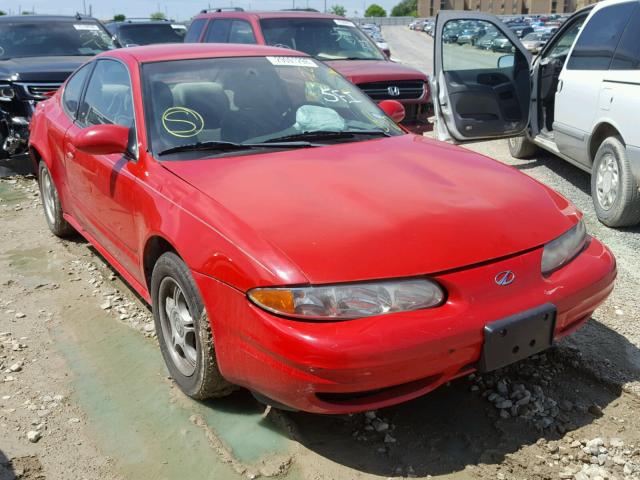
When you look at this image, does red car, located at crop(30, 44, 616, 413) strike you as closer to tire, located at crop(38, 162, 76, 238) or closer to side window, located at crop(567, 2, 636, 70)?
tire, located at crop(38, 162, 76, 238)

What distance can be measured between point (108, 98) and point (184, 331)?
1797 millimetres

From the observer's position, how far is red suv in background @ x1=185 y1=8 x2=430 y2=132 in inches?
301

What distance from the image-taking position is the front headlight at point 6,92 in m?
7.25

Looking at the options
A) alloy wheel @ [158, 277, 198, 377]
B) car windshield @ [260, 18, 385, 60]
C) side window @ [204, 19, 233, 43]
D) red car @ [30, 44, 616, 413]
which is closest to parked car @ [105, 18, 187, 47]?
side window @ [204, 19, 233, 43]

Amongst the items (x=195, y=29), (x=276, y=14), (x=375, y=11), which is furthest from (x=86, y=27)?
(x=375, y=11)

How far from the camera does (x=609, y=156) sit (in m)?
5.19

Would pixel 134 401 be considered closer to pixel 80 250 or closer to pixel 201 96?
pixel 201 96

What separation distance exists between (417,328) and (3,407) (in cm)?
204

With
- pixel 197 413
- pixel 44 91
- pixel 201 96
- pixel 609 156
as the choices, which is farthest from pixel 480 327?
pixel 44 91

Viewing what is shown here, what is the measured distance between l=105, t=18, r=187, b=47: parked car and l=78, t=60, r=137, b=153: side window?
10371 millimetres

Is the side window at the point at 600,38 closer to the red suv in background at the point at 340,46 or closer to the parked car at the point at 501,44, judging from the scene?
the parked car at the point at 501,44

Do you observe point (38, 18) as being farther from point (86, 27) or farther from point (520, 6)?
point (520, 6)

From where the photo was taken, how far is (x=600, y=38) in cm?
561

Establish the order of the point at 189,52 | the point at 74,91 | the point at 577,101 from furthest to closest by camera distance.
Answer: the point at 577,101 < the point at 74,91 < the point at 189,52
